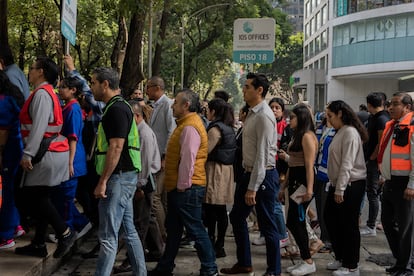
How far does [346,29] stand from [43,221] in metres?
33.4

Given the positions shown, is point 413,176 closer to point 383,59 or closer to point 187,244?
point 187,244

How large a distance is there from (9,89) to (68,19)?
1.11 metres

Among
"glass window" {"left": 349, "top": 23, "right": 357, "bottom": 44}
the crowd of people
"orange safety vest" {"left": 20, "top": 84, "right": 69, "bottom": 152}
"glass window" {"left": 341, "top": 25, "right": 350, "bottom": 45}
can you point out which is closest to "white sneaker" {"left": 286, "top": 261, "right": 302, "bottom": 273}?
the crowd of people

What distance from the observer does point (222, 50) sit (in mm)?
29484

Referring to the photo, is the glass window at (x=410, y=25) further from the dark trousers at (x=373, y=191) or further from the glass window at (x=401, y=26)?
the dark trousers at (x=373, y=191)

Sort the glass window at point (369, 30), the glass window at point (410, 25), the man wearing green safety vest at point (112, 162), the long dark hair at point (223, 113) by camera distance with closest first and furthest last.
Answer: the man wearing green safety vest at point (112, 162) → the long dark hair at point (223, 113) → the glass window at point (410, 25) → the glass window at point (369, 30)

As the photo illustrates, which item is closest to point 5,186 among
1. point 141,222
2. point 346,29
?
point 141,222

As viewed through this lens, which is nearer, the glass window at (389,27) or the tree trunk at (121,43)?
the tree trunk at (121,43)

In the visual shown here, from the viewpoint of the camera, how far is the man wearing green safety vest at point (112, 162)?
158 inches

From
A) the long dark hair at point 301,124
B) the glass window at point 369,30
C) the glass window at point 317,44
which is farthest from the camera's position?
the glass window at point 317,44

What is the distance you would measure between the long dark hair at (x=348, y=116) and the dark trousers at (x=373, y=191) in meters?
2.07

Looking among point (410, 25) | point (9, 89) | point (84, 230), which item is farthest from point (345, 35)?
point (9, 89)

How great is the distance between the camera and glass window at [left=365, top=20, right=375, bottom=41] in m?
32.2

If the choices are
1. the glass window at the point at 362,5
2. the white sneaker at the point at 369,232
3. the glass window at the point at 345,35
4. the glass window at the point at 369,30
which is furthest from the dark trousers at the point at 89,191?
the glass window at the point at 345,35
